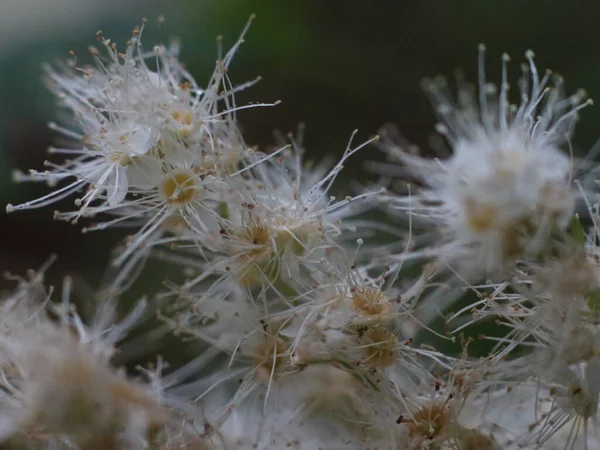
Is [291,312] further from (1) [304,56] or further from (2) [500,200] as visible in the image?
(1) [304,56]

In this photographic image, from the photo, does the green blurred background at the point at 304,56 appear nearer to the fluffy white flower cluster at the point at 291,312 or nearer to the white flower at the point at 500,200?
the fluffy white flower cluster at the point at 291,312

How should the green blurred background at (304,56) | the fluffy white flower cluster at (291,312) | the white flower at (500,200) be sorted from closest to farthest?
the white flower at (500,200) < the fluffy white flower cluster at (291,312) < the green blurred background at (304,56)

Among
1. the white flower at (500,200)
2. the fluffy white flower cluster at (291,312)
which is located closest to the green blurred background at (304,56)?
the fluffy white flower cluster at (291,312)

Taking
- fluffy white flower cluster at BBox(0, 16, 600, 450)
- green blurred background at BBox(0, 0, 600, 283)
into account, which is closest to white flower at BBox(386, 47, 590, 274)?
fluffy white flower cluster at BBox(0, 16, 600, 450)

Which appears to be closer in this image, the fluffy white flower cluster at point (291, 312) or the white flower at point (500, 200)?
the white flower at point (500, 200)

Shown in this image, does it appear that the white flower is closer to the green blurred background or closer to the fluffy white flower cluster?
the fluffy white flower cluster

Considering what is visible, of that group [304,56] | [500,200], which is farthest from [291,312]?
[304,56]
